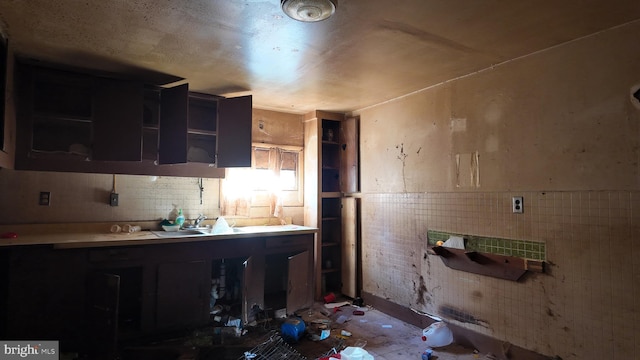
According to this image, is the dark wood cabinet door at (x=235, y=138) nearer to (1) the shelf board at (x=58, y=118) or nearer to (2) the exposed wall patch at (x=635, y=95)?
(1) the shelf board at (x=58, y=118)

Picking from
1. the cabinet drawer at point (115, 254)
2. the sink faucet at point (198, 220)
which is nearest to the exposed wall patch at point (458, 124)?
the sink faucet at point (198, 220)

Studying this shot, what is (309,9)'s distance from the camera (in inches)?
67.6

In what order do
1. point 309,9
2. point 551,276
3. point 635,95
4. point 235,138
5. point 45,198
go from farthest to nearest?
1. point 235,138
2. point 45,198
3. point 551,276
4. point 635,95
5. point 309,9

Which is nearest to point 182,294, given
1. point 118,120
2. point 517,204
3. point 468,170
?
point 118,120

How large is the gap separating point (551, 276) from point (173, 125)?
313 cm

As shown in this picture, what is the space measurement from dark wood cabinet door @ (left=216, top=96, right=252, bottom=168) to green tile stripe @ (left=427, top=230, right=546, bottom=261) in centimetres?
197

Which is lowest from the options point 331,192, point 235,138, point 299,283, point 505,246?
point 299,283

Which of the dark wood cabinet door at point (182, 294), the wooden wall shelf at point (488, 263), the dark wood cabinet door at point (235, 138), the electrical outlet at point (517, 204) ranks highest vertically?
the dark wood cabinet door at point (235, 138)

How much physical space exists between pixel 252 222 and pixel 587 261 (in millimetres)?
2997

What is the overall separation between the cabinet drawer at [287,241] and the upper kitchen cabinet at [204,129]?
0.78m

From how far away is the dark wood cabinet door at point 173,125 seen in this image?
2957 mm

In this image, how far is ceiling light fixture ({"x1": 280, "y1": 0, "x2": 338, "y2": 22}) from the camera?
1668mm

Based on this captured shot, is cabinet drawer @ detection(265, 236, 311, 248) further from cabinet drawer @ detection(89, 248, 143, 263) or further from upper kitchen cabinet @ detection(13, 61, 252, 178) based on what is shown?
cabinet drawer @ detection(89, 248, 143, 263)

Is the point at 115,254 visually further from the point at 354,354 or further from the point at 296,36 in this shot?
the point at 296,36
